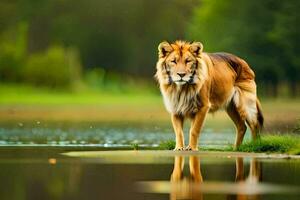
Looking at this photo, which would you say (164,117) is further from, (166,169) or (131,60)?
(131,60)

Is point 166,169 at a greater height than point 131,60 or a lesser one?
lesser

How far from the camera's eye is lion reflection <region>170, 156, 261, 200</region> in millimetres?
14180

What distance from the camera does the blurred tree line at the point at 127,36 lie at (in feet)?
254

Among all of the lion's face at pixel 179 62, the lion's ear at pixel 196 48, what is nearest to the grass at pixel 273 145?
the lion's face at pixel 179 62

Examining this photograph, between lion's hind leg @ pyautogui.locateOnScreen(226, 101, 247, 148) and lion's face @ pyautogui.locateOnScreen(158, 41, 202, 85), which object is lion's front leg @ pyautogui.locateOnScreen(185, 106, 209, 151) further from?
lion's hind leg @ pyautogui.locateOnScreen(226, 101, 247, 148)

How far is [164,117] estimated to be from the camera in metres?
49.1

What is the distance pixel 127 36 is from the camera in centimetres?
10825

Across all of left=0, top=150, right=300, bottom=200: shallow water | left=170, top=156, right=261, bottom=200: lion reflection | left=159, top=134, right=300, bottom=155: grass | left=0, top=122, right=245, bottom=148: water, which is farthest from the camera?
left=0, top=122, right=245, bottom=148: water

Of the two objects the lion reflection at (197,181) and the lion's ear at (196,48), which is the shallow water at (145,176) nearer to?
the lion reflection at (197,181)

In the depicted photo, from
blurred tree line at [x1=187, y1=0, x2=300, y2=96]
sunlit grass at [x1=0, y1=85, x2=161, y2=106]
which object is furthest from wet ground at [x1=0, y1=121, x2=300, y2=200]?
blurred tree line at [x1=187, y1=0, x2=300, y2=96]

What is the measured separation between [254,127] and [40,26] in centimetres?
8513

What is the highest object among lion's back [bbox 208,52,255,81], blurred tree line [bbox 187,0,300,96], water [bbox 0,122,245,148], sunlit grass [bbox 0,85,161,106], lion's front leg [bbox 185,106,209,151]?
blurred tree line [bbox 187,0,300,96]

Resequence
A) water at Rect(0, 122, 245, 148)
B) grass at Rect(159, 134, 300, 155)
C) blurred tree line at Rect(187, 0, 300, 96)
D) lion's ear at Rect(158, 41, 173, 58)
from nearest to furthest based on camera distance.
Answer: grass at Rect(159, 134, 300, 155) < lion's ear at Rect(158, 41, 173, 58) < water at Rect(0, 122, 245, 148) < blurred tree line at Rect(187, 0, 300, 96)

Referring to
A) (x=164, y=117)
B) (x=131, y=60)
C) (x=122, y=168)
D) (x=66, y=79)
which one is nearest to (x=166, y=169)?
(x=122, y=168)
